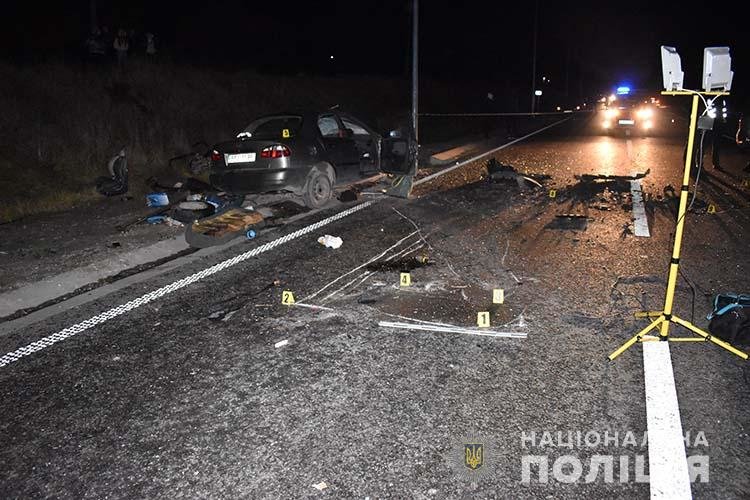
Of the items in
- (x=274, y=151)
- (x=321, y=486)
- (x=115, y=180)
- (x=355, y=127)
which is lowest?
(x=321, y=486)

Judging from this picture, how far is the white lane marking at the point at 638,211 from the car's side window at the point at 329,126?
5.18m

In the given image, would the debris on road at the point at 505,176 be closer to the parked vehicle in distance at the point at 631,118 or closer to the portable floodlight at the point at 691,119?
the portable floodlight at the point at 691,119

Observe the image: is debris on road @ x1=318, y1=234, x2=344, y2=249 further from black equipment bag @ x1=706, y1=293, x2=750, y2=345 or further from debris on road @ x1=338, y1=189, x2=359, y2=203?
black equipment bag @ x1=706, y1=293, x2=750, y2=345

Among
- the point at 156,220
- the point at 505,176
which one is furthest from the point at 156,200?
the point at 505,176

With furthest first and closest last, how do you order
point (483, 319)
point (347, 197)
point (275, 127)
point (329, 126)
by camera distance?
point (347, 197), point (329, 126), point (275, 127), point (483, 319)

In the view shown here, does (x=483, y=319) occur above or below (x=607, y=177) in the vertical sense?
below

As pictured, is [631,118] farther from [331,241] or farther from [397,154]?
[331,241]

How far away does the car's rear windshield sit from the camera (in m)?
8.63

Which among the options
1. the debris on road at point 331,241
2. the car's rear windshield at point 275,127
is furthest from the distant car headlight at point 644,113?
the debris on road at point 331,241

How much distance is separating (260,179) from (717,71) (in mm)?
6264

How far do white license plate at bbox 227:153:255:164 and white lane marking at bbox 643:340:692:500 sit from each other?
247 inches

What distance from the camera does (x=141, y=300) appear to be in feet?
17.1

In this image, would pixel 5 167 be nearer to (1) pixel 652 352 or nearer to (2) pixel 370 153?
(2) pixel 370 153

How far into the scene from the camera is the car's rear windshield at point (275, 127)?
8.63 metres
